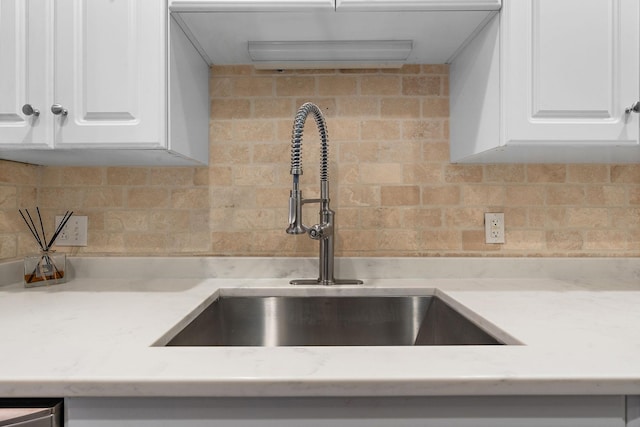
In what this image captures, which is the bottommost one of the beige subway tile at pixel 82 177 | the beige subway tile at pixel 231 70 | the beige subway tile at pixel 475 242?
the beige subway tile at pixel 475 242

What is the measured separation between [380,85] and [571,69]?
1.96ft

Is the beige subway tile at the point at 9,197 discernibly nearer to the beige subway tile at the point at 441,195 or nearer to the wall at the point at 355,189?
the wall at the point at 355,189

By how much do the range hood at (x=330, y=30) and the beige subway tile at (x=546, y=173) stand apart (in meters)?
0.50

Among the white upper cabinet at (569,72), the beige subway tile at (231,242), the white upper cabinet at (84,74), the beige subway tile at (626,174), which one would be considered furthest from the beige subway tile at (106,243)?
the beige subway tile at (626,174)

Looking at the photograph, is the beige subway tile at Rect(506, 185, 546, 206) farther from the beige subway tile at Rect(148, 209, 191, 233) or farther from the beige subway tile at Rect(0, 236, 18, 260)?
the beige subway tile at Rect(0, 236, 18, 260)

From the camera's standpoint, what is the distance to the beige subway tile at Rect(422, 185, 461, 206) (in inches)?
57.0

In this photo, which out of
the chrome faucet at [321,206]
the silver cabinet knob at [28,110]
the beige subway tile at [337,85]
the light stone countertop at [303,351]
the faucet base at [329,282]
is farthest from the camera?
the beige subway tile at [337,85]

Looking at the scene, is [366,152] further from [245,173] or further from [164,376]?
[164,376]

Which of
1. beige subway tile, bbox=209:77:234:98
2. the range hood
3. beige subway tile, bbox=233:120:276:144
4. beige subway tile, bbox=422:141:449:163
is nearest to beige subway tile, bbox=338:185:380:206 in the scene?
beige subway tile, bbox=422:141:449:163

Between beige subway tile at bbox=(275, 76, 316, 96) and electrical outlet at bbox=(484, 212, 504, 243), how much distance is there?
774mm

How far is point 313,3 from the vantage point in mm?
1043

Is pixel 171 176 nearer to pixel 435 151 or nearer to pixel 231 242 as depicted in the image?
pixel 231 242

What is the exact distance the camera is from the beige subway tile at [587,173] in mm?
1443

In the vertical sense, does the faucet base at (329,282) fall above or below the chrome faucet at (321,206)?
below
